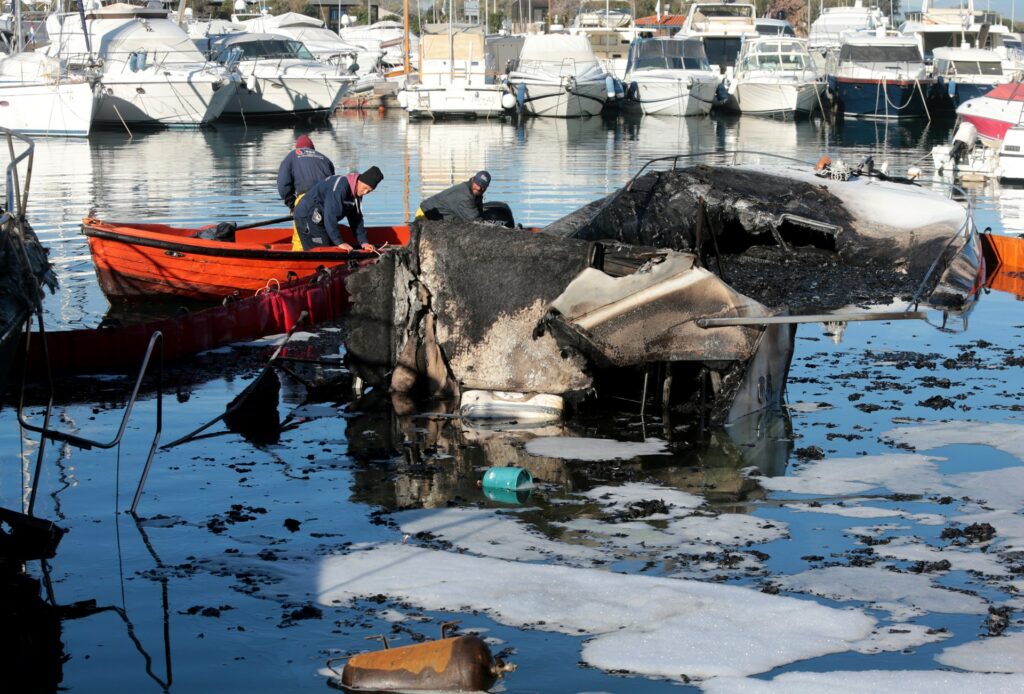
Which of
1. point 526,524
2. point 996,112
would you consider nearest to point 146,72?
point 996,112

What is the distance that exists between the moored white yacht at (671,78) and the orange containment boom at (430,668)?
44579 millimetres

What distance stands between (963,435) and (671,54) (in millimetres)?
42726

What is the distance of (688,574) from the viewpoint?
23.4 ft

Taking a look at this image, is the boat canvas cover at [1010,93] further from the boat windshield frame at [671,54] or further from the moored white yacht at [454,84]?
the boat windshield frame at [671,54]

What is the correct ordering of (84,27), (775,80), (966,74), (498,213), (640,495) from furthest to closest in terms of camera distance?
(775,80) → (966,74) → (84,27) → (498,213) → (640,495)

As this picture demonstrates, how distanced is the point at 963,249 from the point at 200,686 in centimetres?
1229

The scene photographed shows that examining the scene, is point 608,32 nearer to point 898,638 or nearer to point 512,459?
point 512,459

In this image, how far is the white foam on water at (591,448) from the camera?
9.67 m

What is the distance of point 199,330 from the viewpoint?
42.0 feet

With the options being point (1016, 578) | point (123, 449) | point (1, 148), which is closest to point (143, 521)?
point (123, 449)

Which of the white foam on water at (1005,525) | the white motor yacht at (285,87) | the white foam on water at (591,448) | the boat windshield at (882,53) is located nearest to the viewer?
the white foam on water at (1005,525)

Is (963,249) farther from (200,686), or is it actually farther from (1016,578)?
(200,686)

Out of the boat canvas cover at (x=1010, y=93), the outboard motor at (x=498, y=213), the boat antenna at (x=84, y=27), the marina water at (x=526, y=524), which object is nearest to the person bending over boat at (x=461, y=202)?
the outboard motor at (x=498, y=213)

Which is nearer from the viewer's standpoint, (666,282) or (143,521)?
(143,521)
